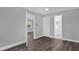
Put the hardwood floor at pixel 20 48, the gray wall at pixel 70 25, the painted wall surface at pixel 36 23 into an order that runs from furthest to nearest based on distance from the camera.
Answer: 1. the gray wall at pixel 70 25
2. the painted wall surface at pixel 36 23
3. the hardwood floor at pixel 20 48

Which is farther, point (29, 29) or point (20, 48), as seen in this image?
point (29, 29)

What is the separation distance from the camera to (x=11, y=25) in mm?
1720

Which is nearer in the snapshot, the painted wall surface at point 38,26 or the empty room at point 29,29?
the empty room at point 29,29

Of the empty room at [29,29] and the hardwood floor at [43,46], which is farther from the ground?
the empty room at [29,29]

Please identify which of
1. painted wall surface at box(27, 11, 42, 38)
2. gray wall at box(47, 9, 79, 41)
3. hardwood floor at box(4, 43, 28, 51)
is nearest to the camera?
hardwood floor at box(4, 43, 28, 51)

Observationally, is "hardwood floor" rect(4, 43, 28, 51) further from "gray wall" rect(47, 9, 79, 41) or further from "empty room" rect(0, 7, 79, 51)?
"gray wall" rect(47, 9, 79, 41)

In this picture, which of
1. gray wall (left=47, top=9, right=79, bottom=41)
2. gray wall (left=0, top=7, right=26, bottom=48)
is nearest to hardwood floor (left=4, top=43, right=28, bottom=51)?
gray wall (left=0, top=7, right=26, bottom=48)

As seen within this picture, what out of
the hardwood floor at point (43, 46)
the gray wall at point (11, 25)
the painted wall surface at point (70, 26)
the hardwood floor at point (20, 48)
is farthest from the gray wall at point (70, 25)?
the hardwood floor at point (20, 48)

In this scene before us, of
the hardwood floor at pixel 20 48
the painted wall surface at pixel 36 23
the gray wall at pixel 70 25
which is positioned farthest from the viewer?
the gray wall at pixel 70 25

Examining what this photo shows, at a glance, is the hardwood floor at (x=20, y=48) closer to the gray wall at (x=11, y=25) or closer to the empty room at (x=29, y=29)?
the empty room at (x=29, y=29)

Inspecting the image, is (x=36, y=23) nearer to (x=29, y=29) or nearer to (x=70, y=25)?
(x=29, y=29)

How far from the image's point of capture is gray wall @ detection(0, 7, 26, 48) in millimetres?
1556

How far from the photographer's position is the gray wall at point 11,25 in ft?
5.10

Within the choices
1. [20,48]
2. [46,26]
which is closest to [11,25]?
[20,48]
